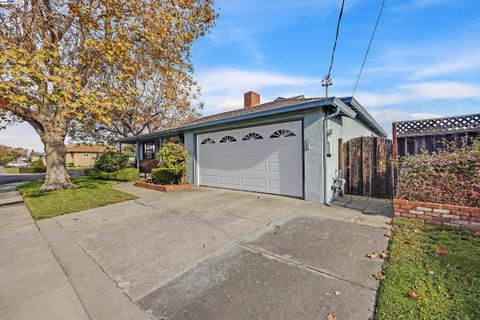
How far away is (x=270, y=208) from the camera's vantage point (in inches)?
212

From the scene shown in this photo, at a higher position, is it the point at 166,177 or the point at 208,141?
the point at 208,141

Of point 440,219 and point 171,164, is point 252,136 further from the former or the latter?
point 440,219

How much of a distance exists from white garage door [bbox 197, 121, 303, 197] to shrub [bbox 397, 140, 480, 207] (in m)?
2.50

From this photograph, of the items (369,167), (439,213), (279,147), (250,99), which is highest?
(250,99)

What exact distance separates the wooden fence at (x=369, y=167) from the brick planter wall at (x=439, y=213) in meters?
1.88

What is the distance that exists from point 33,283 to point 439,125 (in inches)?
422

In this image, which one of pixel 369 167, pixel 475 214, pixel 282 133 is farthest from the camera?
pixel 282 133

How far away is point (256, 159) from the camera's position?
723 centimetres

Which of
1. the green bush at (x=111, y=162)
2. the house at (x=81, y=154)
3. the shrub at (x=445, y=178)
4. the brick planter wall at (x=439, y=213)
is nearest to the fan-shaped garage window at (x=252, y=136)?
the shrub at (x=445, y=178)

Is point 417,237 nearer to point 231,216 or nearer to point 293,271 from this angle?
point 293,271

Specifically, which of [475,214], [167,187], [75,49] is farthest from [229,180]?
[75,49]

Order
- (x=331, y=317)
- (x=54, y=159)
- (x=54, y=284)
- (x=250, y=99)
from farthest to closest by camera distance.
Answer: (x=250, y=99) → (x=54, y=159) → (x=54, y=284) → (x=331, y=317)

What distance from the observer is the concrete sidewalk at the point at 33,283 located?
210 cm

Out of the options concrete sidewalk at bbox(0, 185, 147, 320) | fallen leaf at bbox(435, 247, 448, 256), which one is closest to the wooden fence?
fallen leaf at bbox(435, 247, 448, 256)
